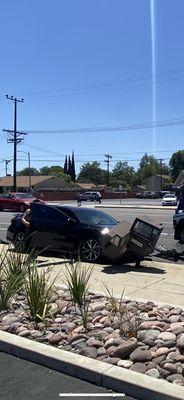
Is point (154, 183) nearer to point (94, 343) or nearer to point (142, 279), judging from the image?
point (142, 279)

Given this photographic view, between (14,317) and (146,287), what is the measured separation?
2.95 meters

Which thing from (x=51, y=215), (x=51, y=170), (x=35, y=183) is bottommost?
(x=51, y=215)

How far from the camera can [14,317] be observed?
6195mm

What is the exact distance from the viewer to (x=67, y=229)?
12250 millimetres

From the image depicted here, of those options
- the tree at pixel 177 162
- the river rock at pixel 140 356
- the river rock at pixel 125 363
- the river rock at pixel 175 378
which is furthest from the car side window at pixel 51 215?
the tree at pixel 177 162

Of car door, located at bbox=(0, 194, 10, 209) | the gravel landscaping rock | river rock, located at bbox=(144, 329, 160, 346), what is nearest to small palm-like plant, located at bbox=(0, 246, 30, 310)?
the gravel landscaping rock

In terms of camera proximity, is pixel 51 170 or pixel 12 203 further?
pixel 51 170

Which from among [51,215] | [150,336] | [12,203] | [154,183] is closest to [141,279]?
[150,336]

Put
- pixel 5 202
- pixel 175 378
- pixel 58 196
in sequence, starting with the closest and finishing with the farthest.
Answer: pixel 175 378, pixel 5 202, pixel 58 196

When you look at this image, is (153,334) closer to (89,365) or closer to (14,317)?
(89,365)

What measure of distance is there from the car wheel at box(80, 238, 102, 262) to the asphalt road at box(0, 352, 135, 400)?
6.72 meters

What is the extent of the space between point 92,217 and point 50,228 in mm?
1075

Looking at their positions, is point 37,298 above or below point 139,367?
above

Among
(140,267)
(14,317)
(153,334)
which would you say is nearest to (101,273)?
(140,267)
